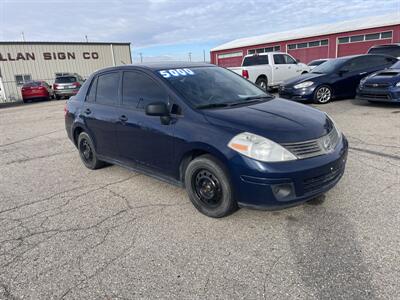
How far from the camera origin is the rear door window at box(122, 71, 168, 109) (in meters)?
3.79

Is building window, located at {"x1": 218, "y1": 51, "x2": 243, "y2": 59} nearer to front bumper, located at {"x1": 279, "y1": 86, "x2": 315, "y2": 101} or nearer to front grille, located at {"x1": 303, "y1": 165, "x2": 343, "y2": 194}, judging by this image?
front bumper, located at {"x1": 279, "y1": 86, "x2": 315, "y2": 101}

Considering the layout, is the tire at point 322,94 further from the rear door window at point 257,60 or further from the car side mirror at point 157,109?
the car side mirror at point 157,109

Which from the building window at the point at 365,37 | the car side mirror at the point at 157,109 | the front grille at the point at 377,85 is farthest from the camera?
the building window at the point at 365,37

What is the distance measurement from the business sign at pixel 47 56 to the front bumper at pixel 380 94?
27.0m

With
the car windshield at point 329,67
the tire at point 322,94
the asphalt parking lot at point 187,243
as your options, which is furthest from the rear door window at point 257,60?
the asphalt parking lot at point 187,243

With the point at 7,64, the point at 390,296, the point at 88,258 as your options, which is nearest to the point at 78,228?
the point at 88,258

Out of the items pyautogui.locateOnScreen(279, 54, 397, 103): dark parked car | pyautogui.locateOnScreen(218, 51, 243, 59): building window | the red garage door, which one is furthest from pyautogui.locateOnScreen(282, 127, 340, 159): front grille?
pyautogui.locateOnScreen(218, 51, 243, 59): building window

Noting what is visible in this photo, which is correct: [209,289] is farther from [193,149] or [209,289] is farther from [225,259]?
[193,149]

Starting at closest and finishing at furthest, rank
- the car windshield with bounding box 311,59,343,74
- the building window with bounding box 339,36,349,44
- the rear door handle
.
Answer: the rear door handle → the car windshield with bounding box 311,59,343,74 → the building window with bounding box 339,36,349,44

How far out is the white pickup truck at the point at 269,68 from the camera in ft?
44.2

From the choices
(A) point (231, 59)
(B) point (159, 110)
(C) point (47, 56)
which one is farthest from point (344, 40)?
(B) point (159, 110)

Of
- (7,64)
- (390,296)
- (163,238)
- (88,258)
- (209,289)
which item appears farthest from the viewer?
(7,64)

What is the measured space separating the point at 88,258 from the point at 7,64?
2893 cm

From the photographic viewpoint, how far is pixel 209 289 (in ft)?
7.78
